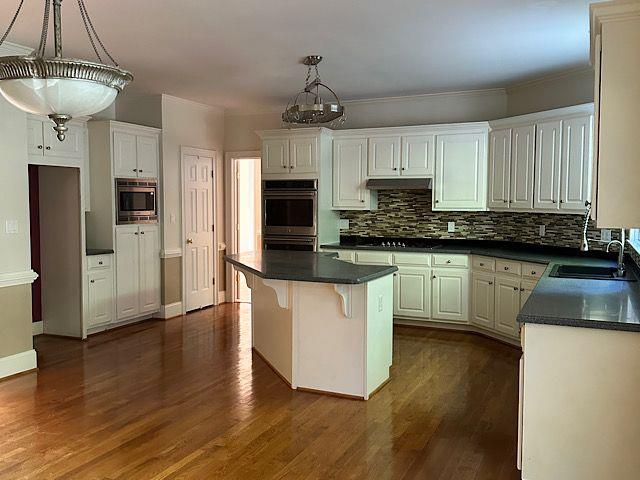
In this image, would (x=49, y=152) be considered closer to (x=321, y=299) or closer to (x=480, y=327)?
(x=321, y=299)

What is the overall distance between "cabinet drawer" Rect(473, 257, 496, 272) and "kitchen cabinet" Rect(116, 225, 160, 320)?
3649 mm

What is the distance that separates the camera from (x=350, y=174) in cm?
702

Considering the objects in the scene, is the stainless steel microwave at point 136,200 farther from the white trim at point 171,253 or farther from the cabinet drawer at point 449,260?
the cabinet drawer at point 449,260

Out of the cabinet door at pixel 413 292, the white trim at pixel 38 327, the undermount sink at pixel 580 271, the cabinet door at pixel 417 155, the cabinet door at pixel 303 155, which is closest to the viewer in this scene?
the undermount sink at pixel 580 271

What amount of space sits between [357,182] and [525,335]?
4338mm

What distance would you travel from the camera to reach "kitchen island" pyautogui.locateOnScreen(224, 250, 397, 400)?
13.6ft

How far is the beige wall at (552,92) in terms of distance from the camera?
5.55 meters

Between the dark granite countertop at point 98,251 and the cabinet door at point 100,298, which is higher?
the dark granite countertop at point 98,251

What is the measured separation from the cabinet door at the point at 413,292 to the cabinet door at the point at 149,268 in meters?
2.81

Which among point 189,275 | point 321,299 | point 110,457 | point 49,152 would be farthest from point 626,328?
point 189,275

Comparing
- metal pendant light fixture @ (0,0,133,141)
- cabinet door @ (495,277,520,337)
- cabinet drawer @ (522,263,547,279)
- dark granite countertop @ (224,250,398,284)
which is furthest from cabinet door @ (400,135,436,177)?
metal pendant light fixture @ (0,0,133,141)

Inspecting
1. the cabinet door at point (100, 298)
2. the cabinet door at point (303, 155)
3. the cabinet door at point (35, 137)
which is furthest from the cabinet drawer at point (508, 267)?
the cabinet door at point (35, 137)

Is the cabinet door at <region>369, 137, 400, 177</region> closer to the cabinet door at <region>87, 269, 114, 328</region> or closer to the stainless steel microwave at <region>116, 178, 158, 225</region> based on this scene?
the stainless steel microwave at <region>116, 178, 158, 225</region>

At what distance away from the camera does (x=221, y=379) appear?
4.65 metres
